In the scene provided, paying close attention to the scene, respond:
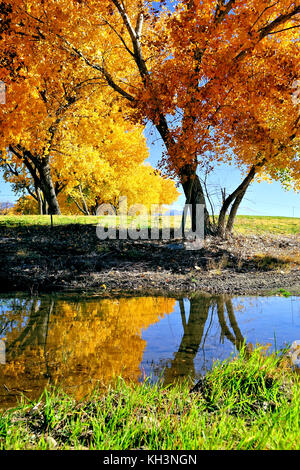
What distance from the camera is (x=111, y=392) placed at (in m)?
3.38

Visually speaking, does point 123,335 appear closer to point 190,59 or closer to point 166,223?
point 190,59

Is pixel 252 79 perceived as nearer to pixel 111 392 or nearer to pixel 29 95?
pixel 29 95

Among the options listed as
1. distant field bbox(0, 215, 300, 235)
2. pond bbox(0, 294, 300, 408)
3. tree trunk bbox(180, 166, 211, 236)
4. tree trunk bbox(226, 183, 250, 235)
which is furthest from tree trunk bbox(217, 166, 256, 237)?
pond bbox(0, 294, 300, 408)

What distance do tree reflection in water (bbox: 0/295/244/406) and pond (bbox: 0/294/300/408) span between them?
1 cm

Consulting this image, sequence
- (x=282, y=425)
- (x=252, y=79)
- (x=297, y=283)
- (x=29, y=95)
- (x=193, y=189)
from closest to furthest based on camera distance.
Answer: (x=282, y=425) < (x=297, y=283) < (x=252, y=79) < (x=193, y=189) < (x=29, y=95)

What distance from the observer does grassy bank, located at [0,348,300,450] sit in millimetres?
2623

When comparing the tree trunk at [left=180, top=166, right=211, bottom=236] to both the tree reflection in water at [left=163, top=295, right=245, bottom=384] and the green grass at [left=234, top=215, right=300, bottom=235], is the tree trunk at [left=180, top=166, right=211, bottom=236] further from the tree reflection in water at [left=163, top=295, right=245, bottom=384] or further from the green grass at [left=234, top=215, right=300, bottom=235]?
the tree reflection in water at [left=163, top=295, right=245, bottom=384]

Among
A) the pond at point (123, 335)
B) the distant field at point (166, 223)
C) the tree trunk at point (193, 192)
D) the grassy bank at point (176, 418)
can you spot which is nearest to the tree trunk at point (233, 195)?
the tree trunk at point (193, 192)

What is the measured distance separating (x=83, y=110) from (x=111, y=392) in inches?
763

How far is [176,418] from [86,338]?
2.82 meters

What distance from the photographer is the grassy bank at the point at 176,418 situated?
262 centimetres

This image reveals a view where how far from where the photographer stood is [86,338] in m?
5.58
